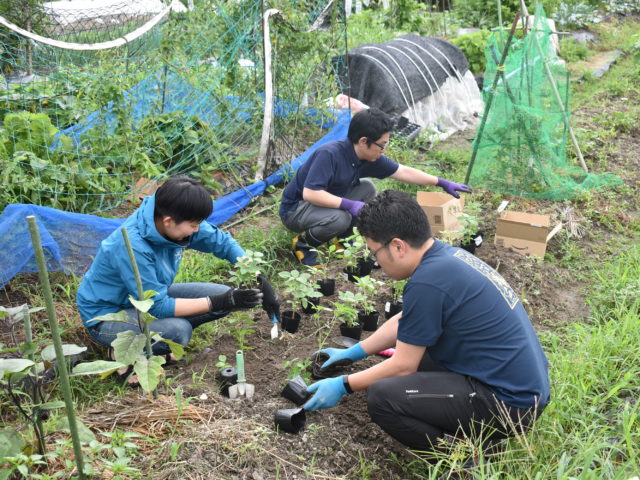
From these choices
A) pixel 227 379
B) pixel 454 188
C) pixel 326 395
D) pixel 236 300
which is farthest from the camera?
pixel 454 188

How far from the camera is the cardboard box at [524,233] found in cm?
464

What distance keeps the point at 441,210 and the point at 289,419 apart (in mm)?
2588

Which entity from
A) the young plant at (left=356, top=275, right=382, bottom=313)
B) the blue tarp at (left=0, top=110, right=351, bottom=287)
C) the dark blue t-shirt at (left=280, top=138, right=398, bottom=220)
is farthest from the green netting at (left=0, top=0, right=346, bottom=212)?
the young plant at (left=356, top=275, right=382, bottom=313)

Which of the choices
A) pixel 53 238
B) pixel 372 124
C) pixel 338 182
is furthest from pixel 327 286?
pixel 53 238

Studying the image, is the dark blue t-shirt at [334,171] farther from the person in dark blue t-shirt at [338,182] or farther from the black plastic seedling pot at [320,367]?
the black plastic seedling pot at [320,367]

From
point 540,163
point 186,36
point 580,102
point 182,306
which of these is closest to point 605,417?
point 182,306

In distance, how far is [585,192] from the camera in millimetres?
5680

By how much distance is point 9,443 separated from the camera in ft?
6.57

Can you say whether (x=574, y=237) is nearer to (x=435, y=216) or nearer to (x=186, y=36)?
(x=435, y=216)

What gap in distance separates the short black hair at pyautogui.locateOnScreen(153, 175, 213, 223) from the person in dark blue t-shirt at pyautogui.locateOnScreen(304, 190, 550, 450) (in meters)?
0.82

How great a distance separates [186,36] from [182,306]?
3659 millimetres

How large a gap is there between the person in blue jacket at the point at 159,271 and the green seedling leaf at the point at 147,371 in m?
0.62

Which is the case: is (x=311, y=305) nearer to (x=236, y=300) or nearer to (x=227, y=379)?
(x=236, y=300)

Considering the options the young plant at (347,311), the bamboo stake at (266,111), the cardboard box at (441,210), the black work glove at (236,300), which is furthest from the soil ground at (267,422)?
the bamboo stake at (266,111)
